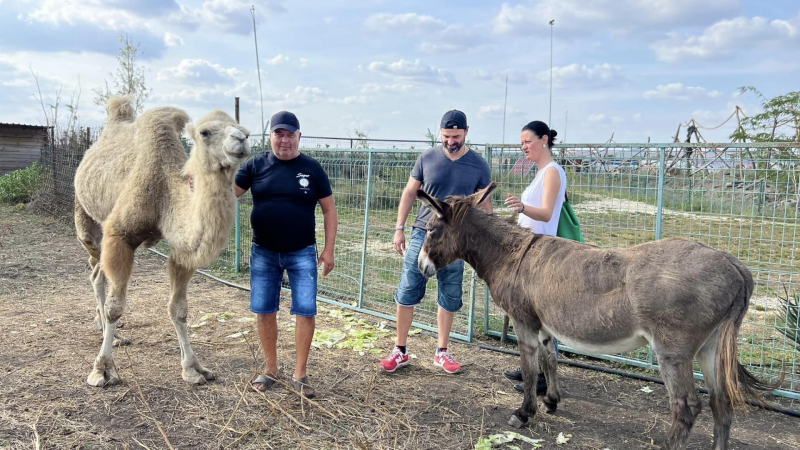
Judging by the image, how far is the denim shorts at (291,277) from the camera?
4484 mm

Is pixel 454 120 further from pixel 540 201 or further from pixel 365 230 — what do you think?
pixel 365 230

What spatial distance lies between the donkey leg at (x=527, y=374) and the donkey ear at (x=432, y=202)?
1.11 metres

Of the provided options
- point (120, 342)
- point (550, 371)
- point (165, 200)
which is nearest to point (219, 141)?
point (165, 200)

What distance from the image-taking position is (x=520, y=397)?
485 cm

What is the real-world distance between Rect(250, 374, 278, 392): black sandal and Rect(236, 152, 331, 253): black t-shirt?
1.20 meters

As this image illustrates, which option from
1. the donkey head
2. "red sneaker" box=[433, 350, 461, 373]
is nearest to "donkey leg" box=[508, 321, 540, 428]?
the donkey head

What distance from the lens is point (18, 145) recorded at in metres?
19.3

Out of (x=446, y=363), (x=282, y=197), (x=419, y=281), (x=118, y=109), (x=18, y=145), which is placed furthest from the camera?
(x=18, y=145)

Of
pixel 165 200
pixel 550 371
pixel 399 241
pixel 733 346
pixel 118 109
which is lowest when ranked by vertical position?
pixel 550 371

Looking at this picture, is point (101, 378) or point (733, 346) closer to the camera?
point (733, 346)

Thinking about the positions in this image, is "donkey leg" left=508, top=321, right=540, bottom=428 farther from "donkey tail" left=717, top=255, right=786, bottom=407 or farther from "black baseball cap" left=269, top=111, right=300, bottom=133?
"black baseball cap" left=269, top=111, right=300, bottom=133

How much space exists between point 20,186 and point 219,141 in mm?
16435

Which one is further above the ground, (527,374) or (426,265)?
(426,265)

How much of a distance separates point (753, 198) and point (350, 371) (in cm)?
419
